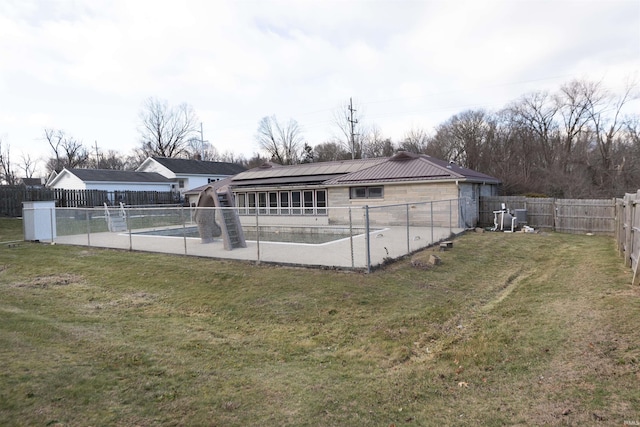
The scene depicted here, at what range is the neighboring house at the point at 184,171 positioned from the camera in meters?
42.2

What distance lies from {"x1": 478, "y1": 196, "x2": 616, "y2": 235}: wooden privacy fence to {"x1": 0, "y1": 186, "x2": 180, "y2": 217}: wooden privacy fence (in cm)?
2606

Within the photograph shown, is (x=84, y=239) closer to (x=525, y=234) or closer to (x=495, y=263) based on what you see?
(x=495, y=263)

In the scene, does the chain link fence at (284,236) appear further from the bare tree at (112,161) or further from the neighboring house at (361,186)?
the bare tree at (112,161)

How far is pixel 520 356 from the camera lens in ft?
15.2

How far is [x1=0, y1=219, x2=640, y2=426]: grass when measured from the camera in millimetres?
3482

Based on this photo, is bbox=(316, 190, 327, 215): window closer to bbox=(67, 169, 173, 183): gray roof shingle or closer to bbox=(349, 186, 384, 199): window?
bbox=(349, 186, 384, 199): window

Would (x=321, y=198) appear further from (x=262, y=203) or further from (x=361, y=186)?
(x=262, y=203)

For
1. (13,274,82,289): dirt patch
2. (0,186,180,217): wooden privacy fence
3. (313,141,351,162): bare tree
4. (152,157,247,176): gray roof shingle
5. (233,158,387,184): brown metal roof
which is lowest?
(13,274,82,289): dirt patch

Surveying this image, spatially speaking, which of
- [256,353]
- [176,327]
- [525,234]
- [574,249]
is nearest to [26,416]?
[256,353]

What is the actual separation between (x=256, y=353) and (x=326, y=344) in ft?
3.34

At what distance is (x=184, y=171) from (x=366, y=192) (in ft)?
90.0

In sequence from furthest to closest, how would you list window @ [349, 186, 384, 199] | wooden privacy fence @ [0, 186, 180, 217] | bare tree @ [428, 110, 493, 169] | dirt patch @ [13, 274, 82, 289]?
bare tree @ [428, 110, 493, 169] < wooden privacy fence @ [0, 186, 180, 217] < window @ [349, 186, 384, 199] < dirt patch @ [13, 274, 82, 289]

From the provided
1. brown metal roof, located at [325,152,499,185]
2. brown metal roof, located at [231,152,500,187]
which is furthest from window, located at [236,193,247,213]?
brown metal roof, located at [325,152,499,185]

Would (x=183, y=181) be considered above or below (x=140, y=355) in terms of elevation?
above
